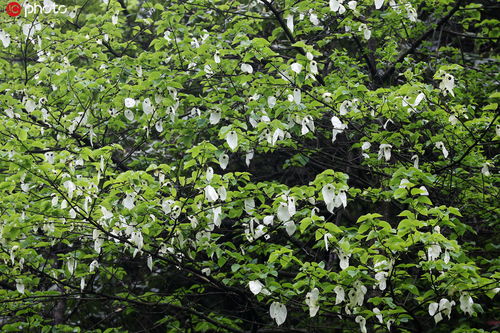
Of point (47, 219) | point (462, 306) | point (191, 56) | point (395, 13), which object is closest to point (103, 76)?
point (191, 56)

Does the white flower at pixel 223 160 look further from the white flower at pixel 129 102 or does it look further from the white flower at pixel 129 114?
the white flower at pixel 129 114

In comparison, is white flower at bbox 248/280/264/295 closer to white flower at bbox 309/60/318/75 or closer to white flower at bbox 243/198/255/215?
white flower at bbox 243/198/255/215

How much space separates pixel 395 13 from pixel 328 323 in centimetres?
523

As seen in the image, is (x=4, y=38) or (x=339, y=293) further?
(x=4, y=38)

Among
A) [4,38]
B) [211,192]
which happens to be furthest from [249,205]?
[4,38]

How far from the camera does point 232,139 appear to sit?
176 inches

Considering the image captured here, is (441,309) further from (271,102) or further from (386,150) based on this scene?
(271,102)

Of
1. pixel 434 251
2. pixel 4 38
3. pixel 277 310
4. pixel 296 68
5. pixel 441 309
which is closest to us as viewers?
pixel 434 251

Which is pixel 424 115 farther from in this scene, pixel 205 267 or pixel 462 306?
pixel 205 267

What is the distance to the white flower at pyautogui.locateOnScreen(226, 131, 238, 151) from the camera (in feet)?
14.5

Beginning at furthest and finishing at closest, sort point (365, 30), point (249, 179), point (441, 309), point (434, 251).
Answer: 1. point (365, 30)
2. point (249, 179)
3. point (441, 309)
4. point (434, 251)

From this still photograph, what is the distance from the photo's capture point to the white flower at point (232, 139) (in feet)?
14.5

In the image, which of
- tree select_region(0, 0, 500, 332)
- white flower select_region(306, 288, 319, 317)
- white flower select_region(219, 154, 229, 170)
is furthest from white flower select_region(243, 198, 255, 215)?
white flower select_region(306, 288, 319, 317)

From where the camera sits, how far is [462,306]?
4184 millimetres
